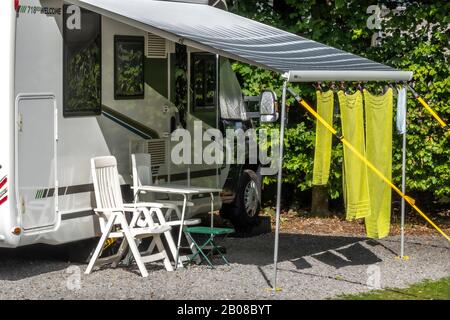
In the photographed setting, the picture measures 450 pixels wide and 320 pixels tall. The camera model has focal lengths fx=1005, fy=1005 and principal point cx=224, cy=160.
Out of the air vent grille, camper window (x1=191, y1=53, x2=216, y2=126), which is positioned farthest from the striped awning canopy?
camper window (x1=191, y1=53, x2=216, y2=126)

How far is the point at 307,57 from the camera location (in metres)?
9.27

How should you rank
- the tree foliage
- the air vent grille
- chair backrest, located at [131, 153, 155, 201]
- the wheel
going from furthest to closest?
the tree foliage
the wheel
the air vent grille
chair backrest, located at [131, 153, 155, 201]

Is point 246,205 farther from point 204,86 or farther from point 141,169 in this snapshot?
point 141,169

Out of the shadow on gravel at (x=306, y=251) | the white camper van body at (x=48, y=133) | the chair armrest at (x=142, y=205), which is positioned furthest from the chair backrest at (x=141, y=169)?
the shadow on gravel at (x=306, y=251)

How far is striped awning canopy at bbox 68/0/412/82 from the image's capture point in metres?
8.41

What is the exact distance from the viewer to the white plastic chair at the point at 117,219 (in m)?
9.02

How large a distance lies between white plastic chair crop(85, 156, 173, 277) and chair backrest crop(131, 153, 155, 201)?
364 millimetres

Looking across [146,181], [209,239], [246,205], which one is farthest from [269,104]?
[246,205]

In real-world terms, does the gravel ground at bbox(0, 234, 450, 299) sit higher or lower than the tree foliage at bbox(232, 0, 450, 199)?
lower

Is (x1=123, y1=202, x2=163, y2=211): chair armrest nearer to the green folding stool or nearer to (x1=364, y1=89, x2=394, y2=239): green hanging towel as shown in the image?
the green folding stool

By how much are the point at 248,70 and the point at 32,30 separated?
171 inches
